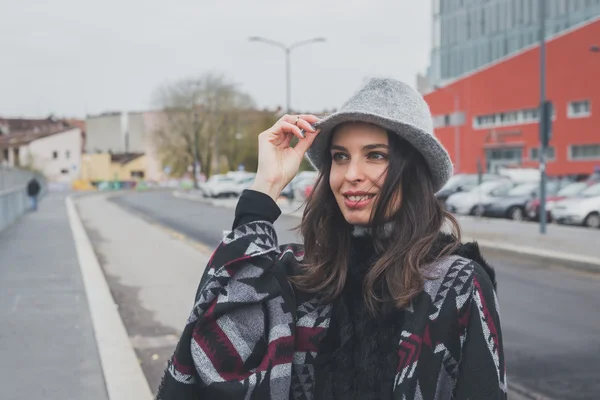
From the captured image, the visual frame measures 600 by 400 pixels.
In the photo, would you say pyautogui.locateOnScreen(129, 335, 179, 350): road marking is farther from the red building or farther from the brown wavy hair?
the red building

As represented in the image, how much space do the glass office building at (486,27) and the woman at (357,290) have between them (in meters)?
57.3

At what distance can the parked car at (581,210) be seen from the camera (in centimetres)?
2122

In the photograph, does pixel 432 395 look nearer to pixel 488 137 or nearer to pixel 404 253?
pixel 404 253

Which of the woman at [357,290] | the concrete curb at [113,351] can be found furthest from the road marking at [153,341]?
the woman at [357,290]

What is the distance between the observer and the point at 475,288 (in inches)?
67.0

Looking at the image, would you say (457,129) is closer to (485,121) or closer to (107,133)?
(485,121)

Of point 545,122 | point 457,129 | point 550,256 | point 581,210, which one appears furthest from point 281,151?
point 457,129

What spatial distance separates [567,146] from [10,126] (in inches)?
2950

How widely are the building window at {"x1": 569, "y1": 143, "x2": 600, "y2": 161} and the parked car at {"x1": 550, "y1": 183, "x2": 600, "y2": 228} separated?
2506 cm

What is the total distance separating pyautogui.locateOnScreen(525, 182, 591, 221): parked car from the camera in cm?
2305

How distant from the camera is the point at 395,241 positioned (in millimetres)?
1827

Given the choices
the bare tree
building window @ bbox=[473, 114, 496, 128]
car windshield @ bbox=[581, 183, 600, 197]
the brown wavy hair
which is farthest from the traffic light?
the bare tree

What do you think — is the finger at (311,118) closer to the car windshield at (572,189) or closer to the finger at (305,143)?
the finger at (305,143)

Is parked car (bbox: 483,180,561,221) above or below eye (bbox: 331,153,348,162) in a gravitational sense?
below
